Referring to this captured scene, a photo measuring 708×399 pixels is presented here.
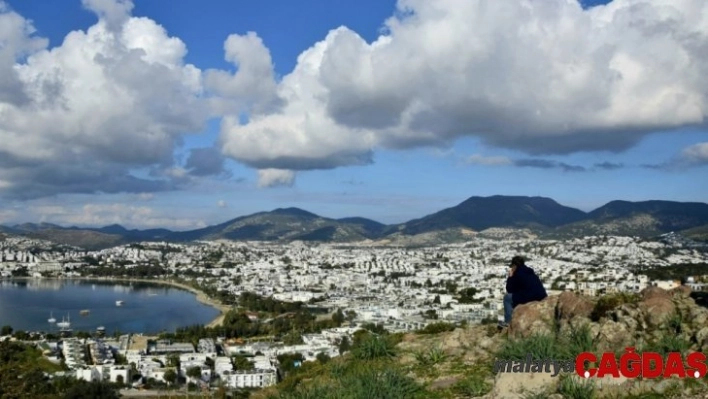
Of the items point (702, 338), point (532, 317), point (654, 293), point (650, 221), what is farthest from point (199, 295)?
point (650, 221)

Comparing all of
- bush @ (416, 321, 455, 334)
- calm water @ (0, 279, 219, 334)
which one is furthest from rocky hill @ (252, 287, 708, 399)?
calm water @ (0, 279, 219, 334)

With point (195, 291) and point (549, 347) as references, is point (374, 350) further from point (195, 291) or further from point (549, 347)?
point (195, 291)

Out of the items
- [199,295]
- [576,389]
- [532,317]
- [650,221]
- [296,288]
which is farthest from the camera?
[650,221]

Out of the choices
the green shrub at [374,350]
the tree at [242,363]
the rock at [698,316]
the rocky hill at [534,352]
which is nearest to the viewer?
the rocky hill at [534,352]

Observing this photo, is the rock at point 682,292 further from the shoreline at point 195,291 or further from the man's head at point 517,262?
the shoreline at point 195,291

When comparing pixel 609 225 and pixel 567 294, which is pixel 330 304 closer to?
pixel 567 294

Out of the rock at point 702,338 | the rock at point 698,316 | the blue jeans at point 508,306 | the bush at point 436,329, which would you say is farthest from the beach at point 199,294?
the rock at point 702,338
